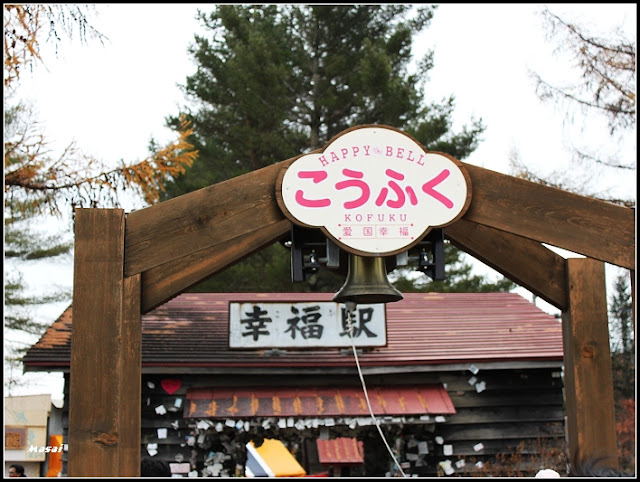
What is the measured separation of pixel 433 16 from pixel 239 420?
48.1 feet

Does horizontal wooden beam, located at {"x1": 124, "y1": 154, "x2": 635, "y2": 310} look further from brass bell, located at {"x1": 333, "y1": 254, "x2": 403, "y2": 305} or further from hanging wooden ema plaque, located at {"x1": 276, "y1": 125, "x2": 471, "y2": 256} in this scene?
brass bell, located at {"x1": 333, "y1": 254, "x2": 403, "y2": 305}

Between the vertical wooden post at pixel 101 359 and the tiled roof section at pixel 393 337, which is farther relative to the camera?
the tiled roof section at pixel 393 337

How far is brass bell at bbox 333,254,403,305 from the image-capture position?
5219 mm

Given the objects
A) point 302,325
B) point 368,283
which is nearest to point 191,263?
point 368,283

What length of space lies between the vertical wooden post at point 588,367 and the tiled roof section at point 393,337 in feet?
16.6

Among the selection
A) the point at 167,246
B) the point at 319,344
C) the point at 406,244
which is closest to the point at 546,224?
the point at 406,244

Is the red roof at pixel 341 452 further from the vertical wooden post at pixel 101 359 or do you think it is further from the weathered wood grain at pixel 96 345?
the weathered wood grain at pixel 96 345

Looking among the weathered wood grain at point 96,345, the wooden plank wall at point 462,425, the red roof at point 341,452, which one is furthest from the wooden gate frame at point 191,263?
the red roof at point 341,452

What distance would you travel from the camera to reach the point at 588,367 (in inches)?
227

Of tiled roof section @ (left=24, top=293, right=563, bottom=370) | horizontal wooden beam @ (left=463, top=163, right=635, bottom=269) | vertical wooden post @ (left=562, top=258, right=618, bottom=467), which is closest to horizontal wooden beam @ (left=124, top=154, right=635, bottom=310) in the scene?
horizontal wooden beam @ (left=463, top=163, right=635, bottom=269)

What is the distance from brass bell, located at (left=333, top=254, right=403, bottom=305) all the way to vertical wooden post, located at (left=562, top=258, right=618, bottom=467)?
1531 millimetres

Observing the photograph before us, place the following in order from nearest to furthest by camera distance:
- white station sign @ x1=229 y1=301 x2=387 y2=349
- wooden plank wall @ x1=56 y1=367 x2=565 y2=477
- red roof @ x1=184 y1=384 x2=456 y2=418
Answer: red roof @ x1=184 y1=384 x2=456 y2=418, white station sign @ x1=229 y1=301 x2=387 y2=349, wooden plank wall @ x1=56 y1=367 x2=565 y2=477

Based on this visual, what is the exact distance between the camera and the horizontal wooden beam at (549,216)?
16.6 feet

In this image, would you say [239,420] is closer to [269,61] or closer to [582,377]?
[582,377]
